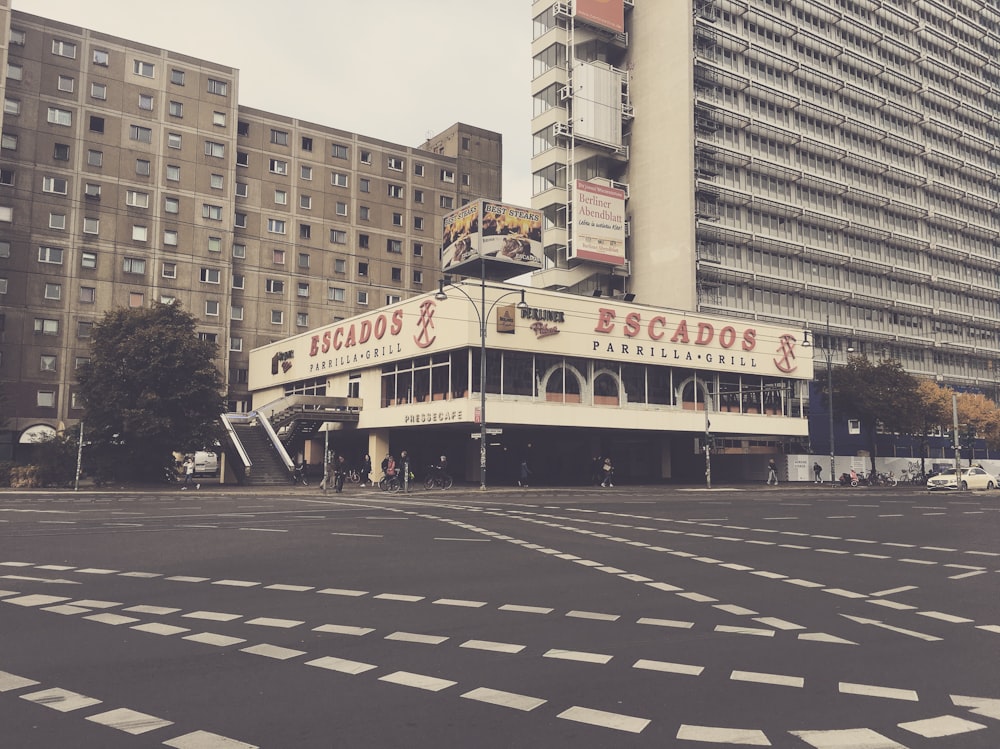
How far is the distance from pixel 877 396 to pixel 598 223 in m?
25.9

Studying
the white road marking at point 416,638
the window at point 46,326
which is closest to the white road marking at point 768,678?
the white road marking at point 416,638

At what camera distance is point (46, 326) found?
204 feet

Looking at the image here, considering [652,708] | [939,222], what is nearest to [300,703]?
[652,708]

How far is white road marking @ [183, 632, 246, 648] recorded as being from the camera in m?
7.18

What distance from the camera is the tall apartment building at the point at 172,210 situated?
61.8 metres

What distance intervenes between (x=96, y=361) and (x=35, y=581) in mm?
34796

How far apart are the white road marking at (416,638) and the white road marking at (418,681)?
3.48 feet

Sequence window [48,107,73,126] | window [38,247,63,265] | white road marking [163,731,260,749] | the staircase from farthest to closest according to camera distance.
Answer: window [48,107,73,126]
window [38,247,63,265]
the staircase
white road marking [163,731,260,749]

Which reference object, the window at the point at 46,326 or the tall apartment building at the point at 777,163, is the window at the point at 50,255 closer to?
the window at the point at 46,326

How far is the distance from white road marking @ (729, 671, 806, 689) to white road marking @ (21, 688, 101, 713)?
4555 millimetres

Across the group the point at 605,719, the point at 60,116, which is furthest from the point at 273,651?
the point at 60,116

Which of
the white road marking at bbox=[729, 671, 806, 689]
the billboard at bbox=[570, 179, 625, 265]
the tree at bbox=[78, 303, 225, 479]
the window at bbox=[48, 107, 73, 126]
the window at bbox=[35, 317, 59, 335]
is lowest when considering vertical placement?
the white road marking at bbox=[729, 671, 806, 689]

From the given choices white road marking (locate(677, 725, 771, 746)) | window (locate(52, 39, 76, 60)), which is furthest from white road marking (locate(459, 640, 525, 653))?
window (locate(52, 39, 76, 60))

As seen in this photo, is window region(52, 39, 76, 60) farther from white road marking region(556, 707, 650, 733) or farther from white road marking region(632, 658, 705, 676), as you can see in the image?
white road marking region(556, 707, 650, 733)
